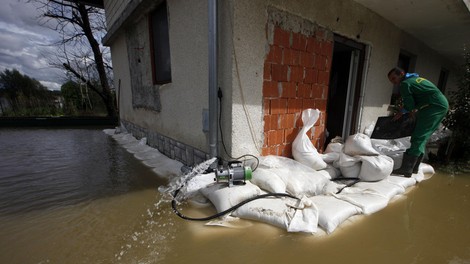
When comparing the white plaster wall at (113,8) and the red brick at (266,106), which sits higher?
the white plaster wall at (113,8)

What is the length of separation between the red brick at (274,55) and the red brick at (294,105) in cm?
55

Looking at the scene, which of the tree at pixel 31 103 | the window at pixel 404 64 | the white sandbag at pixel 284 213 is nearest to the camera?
the white sandbag at pixel 284 213

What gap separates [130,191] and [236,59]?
193 centimetres

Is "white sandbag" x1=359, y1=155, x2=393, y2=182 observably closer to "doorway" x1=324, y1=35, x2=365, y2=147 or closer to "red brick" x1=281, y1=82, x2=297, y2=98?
"red brick" x1=281, y1=82, x2=297, y2=98

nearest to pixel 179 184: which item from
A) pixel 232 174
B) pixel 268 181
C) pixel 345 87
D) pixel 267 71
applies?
pixel 232 174

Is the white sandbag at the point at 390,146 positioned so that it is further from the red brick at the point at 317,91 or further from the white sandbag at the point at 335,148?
the red brick at the point at 317,91

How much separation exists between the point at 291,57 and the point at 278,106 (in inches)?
25.7

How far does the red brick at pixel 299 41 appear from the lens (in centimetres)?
269

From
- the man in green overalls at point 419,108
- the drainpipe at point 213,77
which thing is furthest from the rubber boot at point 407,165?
the drainpipe at point 213,77

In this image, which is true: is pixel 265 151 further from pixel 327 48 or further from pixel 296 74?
pixel 327 48

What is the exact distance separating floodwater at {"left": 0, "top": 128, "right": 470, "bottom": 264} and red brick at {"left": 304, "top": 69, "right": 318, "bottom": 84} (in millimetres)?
1801

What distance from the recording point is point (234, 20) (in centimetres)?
216

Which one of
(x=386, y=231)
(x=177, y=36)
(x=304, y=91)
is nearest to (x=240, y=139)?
(x=304, y=91)

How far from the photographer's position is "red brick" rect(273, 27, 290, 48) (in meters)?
2.51
